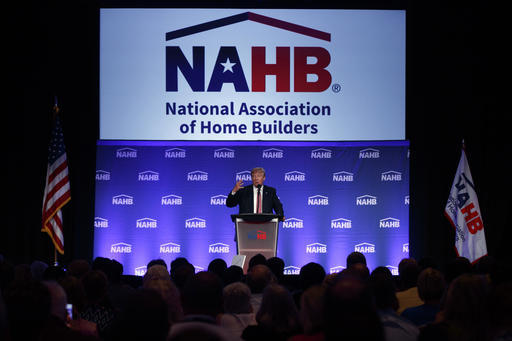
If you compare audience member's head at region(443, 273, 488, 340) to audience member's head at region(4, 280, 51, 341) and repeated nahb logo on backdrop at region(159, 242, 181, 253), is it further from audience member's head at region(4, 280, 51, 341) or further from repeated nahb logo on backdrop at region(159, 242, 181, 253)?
repeated nahb logo on backdrop at region(159, 242, 181, 253)

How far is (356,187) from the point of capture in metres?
10.0

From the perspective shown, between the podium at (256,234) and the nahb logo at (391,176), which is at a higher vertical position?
the nahb logo at (391,176)

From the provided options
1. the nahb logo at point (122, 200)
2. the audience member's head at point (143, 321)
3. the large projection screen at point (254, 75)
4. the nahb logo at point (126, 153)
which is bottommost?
the audience member's head at point (143, 321)

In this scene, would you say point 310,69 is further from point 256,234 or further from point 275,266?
point 275,266

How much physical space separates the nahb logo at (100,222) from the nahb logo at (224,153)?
6.41 ft

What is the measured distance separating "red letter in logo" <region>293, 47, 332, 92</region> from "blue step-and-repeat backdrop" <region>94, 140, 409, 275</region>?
3.01 feet

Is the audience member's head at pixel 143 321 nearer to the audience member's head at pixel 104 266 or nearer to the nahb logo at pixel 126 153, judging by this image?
the audience member's head at pixel 104 266

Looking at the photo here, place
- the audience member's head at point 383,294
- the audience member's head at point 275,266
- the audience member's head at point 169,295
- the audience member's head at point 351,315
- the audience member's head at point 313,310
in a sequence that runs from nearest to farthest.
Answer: the audience member's head at point 351,315, the audience member's head at point 313,310, the audience member's head at point 169,295, the audience member's head at point 383,294, the audience member's head at point 275,266

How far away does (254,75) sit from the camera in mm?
10078

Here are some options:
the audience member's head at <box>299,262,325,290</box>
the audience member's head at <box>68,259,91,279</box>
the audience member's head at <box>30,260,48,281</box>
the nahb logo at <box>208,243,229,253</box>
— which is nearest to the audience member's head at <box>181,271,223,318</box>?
the audience member's head at <box>299,262,325,290</box>

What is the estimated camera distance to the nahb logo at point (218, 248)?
32.5ft

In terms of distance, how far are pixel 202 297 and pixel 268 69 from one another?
7.49 metres

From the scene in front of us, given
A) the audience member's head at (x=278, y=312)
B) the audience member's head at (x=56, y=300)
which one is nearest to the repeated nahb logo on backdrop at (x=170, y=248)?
the audience member's head at (x=278, y=312)

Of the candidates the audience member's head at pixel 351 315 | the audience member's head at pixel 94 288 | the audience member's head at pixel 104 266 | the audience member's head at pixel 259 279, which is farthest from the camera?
the audience member's head at pixel 104 266
